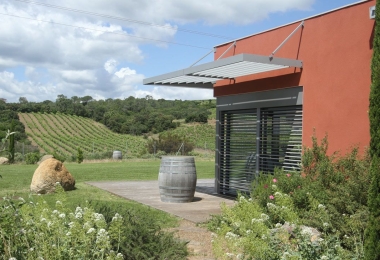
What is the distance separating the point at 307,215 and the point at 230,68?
4.07 meters

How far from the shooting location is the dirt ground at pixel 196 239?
19.0ft

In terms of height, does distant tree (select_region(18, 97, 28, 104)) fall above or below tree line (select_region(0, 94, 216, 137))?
above

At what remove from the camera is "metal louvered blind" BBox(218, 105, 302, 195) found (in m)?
9.65

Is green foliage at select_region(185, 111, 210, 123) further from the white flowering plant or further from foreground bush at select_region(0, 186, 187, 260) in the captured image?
the white flowering plant

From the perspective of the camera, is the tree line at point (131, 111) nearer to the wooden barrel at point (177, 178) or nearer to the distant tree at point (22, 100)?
the distant tree at point (22, 100)

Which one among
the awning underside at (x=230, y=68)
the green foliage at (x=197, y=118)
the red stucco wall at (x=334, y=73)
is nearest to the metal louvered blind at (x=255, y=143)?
the red stucco wall at (x=334, y=73)

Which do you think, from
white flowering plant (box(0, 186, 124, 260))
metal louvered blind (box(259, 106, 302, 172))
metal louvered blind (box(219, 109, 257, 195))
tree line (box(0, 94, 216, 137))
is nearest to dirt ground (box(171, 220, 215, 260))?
white flowering plant (box(0, 186, 124, 260))

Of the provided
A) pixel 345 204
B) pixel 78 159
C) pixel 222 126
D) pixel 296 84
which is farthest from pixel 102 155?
pixel 345 204

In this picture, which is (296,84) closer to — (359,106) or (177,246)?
(359,106)

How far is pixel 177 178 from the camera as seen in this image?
10.2m

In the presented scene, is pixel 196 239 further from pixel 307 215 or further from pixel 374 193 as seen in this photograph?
pixel 374 193

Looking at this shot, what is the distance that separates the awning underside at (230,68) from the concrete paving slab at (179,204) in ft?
9.62

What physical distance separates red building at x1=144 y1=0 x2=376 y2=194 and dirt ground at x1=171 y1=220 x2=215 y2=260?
111 inches

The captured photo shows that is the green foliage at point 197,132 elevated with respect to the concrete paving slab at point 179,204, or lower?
elevated
